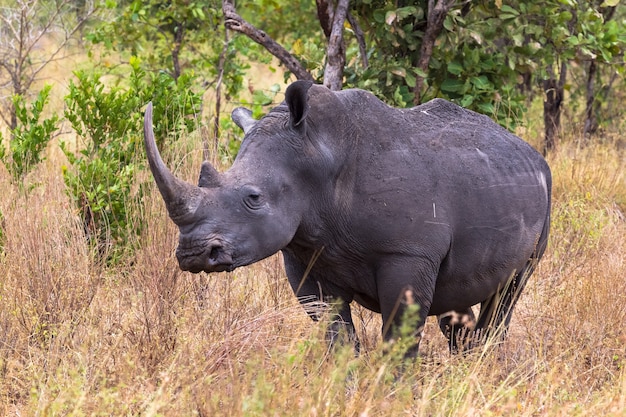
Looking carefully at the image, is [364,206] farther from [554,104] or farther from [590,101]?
[590,101]

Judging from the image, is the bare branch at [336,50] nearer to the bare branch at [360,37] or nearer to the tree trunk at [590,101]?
the bare branch at [360,37]

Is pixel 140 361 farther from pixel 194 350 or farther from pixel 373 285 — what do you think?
pixel 373 285

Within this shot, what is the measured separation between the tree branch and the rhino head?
2709mm

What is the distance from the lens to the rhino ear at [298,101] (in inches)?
174

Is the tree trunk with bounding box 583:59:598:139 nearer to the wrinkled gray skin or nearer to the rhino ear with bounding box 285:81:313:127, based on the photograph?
the wrinkled gray skin

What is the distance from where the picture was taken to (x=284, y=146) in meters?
4.48

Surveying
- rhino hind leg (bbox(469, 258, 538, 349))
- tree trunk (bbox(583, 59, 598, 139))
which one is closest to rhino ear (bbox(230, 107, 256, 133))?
rhino hind leg (bbox(469, 258, 538, 349))

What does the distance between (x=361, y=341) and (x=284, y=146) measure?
4.89ft

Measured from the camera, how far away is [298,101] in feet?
14.7

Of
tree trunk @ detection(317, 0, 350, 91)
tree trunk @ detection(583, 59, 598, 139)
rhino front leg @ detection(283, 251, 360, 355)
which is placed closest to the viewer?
rhino front leg @ detection(283, 251, 360, 355)

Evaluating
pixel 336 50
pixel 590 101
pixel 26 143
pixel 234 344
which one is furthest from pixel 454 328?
pixel 590 101

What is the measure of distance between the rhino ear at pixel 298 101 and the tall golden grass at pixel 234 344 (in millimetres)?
873

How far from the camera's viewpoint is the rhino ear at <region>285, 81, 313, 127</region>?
4414 mm

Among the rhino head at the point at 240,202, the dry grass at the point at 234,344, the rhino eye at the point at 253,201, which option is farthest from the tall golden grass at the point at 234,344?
the rhino eye at the point at 253,201
